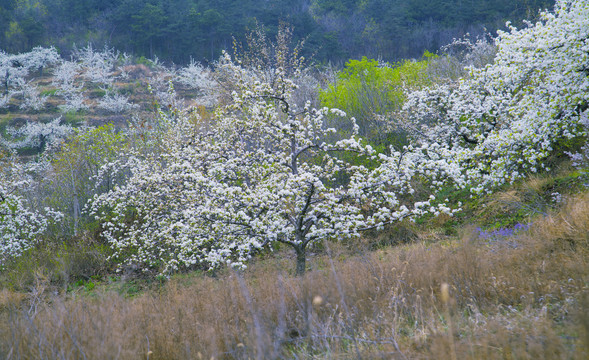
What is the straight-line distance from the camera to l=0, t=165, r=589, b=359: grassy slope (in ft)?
9.29

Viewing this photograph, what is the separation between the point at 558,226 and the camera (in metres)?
4.96

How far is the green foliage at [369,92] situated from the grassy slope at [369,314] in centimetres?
1086

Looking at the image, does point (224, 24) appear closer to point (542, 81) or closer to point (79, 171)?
point (79, 171)

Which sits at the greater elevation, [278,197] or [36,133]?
[36,133]

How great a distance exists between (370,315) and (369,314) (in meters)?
0.04

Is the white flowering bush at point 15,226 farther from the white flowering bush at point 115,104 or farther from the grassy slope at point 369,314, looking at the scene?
the white flowering bush at point 115,104

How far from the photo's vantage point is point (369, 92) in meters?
16.3

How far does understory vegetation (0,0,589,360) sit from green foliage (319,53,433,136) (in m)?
0.09

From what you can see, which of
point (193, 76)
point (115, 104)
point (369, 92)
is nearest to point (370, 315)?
point (369, 92)

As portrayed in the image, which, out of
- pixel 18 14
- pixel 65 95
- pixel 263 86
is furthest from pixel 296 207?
pixel 18 14

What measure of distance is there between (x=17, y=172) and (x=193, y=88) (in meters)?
28.9

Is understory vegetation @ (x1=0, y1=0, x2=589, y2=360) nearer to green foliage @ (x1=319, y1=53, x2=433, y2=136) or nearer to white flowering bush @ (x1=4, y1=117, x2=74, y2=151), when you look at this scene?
green foliage @ (x1=319, y1=53, x2=433, y2=136)

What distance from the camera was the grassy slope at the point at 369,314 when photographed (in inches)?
111

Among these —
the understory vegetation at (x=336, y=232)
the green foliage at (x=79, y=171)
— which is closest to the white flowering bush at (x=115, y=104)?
the understory vegetation at (x=336, y=232)
